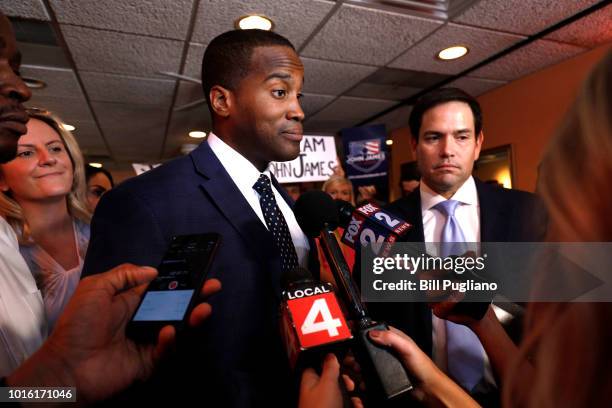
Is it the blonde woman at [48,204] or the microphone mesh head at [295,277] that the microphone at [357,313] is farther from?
the blonde woman at [48,204]

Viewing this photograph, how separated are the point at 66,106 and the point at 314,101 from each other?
2.89 metres

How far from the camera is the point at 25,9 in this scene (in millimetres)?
2367

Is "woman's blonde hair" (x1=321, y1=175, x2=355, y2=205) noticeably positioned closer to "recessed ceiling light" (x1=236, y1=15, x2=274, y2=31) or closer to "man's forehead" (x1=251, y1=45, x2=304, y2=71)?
"recessed ceiling light" (x1=236, y1=15, x2=274, y2=31)

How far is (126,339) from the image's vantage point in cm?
66

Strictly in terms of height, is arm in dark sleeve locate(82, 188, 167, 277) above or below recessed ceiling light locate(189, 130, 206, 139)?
below

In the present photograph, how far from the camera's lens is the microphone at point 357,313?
54 cm

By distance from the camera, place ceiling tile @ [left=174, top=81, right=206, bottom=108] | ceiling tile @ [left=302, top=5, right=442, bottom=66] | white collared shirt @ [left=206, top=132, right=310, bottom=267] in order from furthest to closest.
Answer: ceiling tile @ [left=174, top=81, right=206, bottom=108] < ceiling tile @ [left=302, top=5, right=442, bottom=66] < white collared shirt @ [left=206, top=132, right=310, bottom=267]

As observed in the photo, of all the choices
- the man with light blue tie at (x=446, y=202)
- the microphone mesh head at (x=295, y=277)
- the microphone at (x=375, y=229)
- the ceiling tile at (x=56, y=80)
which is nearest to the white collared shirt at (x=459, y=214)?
the man with light blue tie at (x=446, y=202)

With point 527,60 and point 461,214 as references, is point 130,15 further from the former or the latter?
point 527,60

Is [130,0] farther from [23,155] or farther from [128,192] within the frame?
[128,192]

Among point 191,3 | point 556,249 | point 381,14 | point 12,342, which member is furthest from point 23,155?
point 381,14

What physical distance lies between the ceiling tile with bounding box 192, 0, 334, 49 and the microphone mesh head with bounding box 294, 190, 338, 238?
200cm

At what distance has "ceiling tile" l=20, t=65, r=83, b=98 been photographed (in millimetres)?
3322

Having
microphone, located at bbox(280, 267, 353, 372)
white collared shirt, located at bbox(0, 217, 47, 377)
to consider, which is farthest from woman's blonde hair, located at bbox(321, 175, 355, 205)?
microphone, located at bbox(280, 267, 353, 372)
